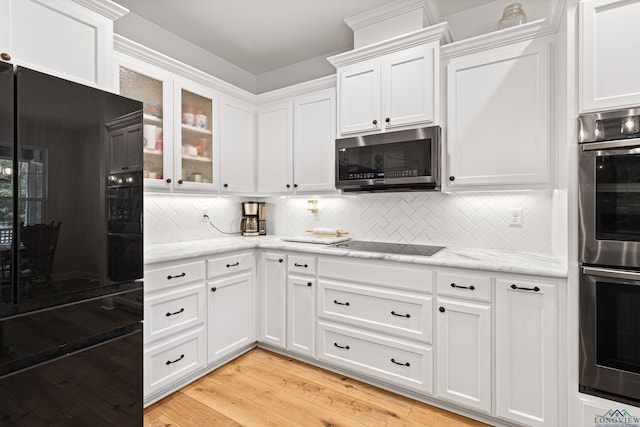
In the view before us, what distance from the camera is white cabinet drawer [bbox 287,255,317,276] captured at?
2.45 m

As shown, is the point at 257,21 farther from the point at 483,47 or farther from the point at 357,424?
the point at 357,424

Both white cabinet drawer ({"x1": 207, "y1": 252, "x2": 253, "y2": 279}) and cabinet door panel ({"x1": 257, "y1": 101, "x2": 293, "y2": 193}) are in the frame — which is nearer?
white cabinet drawer ({"x1": 207, "y1": 252, "x2": 253, "y2": 279})

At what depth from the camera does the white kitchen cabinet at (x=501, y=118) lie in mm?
1942

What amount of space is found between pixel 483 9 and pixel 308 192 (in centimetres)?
197

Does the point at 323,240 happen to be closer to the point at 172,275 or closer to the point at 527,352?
the point at 172,275

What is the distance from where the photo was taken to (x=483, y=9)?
2424mm

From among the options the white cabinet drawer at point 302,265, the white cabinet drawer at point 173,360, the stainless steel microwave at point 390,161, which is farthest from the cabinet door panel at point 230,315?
the stainless steel microwave at point 390,161

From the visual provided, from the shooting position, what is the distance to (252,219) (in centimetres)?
335

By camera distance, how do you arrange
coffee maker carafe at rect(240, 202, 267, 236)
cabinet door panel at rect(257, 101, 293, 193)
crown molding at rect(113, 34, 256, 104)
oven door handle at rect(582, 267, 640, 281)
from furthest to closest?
coffee maker carafe at rect(240, 202, 267, 236) → cabinet door panel at rect(257, 101, 293, 193) → crown molding at rect(113, 34, 256, 104) → oven door handle at rect(582, 267, 640, 281)

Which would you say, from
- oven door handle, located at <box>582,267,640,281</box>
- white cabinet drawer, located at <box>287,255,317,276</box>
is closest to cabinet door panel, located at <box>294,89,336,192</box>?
white cabinet drawer, located at <box>287,255,317,276</box>

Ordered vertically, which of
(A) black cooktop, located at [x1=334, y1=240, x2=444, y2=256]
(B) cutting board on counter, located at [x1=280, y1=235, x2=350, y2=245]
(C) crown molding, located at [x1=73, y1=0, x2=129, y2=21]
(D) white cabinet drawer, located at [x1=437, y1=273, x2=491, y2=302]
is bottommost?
(D) white cabinet drawer, located at [x1=437, y1=273, x2=491, y2=302]

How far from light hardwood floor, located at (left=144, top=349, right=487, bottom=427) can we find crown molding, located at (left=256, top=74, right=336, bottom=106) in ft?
7.70

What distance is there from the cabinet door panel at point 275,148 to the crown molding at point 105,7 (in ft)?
4.92

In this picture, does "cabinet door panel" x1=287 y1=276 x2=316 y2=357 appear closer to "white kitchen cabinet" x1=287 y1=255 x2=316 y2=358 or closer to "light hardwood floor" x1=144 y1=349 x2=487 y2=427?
"white kitchen cabinet" x1=287 y1=255 x2=316 y2=358
